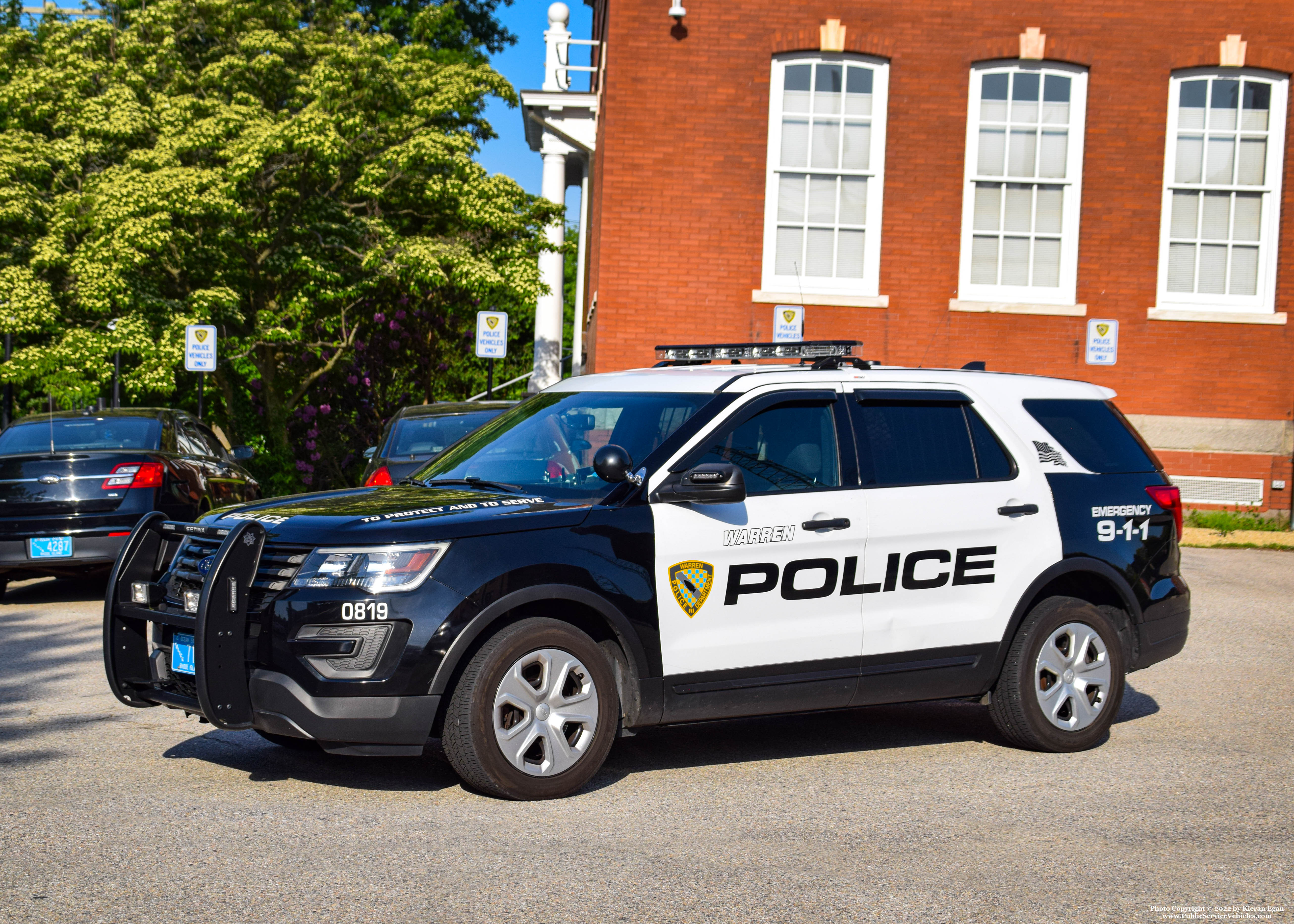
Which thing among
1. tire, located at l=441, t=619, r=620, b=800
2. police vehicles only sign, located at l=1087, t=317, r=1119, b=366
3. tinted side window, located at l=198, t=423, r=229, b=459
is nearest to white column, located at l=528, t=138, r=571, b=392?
A: police vehicles only sign, located at l=1087, t=317, r=1119, b=366

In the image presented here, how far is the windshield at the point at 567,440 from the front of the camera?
20.0 feet

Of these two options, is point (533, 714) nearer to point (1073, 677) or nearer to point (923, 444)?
point (923, 444)

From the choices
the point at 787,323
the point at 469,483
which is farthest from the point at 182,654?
the point at 787,323

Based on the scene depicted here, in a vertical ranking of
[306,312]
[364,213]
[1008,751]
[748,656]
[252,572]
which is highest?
[364,213]

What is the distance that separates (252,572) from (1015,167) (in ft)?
54.6

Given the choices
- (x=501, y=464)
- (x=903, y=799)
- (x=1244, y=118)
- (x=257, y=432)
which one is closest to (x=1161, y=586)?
(x=903, y=799)

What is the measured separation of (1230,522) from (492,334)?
10.7 metres

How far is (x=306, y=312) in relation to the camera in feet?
75.4

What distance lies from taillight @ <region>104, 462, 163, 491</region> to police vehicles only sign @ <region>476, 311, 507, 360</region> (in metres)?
8.25

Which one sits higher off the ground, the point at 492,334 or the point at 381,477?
Result: the point at 492,334

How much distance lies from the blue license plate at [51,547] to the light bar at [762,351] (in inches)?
229

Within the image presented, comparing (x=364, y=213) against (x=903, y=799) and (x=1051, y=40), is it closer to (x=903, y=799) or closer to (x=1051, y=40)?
(x=1051, y=40)

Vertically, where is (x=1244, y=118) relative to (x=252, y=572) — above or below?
above

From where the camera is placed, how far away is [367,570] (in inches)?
207
